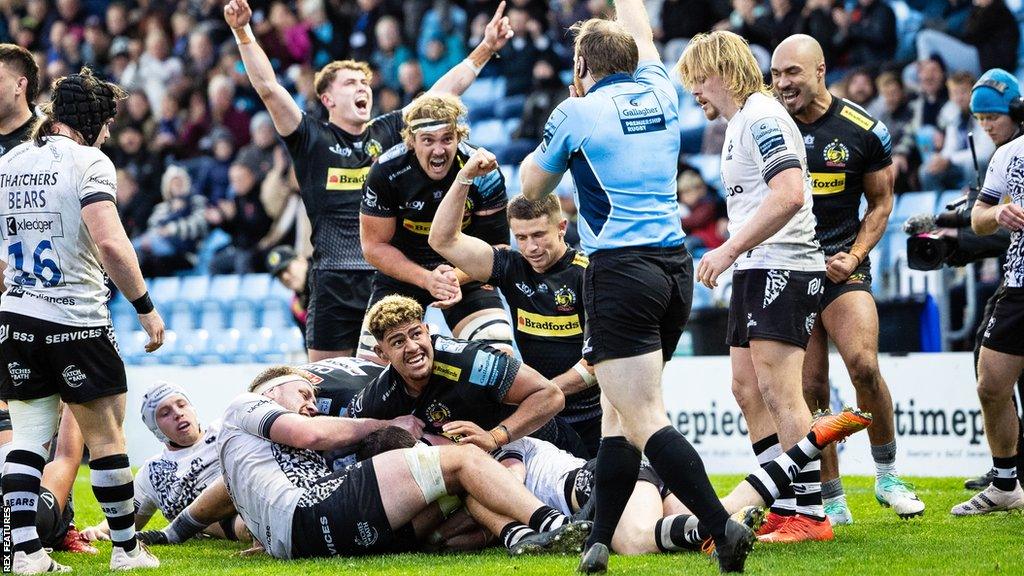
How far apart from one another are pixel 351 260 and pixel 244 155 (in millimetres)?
8389

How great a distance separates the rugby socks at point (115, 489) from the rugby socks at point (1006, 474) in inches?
171

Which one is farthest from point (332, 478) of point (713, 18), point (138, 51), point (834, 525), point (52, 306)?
point (138, 51)

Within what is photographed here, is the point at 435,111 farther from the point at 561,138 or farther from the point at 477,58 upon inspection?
the point at 561,138

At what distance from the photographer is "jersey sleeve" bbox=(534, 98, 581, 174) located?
4.95m

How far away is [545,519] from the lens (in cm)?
556

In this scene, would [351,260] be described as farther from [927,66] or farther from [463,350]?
[927,66]

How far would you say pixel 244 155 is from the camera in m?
16.0

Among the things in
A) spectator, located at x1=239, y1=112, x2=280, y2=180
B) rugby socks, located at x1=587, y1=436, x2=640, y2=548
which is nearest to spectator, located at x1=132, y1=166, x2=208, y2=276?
spectator, located at x1=239, y1=112, x2=280, y2=180

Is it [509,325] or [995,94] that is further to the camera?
[509,325]

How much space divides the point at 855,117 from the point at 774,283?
1.41 m

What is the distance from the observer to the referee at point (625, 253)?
485 cm

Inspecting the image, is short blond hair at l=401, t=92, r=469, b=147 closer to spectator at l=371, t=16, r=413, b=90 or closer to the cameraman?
the cameraman

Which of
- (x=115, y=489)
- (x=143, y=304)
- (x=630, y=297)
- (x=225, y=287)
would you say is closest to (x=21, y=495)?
(x=115, y=489)

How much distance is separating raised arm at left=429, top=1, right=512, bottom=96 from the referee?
2725mm
